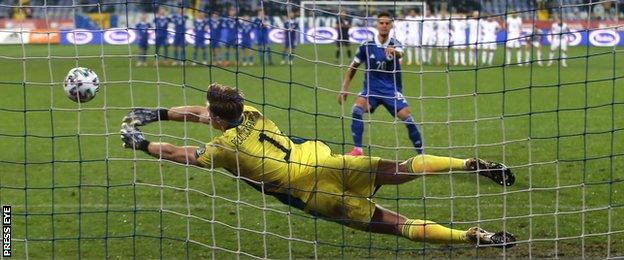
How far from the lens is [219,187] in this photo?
9633 mm

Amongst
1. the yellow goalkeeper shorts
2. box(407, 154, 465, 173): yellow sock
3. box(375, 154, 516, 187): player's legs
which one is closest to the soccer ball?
the yellow goalkeeper shorts

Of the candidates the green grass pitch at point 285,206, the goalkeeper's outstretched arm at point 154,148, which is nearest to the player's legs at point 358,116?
the green grass pitch at point 285,206

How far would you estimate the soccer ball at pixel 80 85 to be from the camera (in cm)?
673

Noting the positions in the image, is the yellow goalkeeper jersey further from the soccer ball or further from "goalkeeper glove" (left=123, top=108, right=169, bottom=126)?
the soccer ball

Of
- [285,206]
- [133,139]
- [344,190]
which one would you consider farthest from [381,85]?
[133,139]

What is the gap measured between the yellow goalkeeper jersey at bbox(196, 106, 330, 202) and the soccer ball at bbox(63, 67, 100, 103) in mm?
1092

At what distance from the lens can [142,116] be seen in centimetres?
656

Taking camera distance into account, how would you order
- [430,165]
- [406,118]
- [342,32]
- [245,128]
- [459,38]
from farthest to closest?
[459,38] < [406,118] < [342,32] < [430,165] < [245,128]

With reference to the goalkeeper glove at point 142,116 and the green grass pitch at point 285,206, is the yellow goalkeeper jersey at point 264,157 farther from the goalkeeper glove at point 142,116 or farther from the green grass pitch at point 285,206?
the goalkeeper glove at point 142,116

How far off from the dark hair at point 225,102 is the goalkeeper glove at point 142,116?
43 cm

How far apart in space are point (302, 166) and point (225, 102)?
0.81 m

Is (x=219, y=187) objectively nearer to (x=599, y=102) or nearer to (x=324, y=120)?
(x=324, y=120)

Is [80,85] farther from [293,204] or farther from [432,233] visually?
[432,233]

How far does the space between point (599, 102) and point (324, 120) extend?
6.00m
